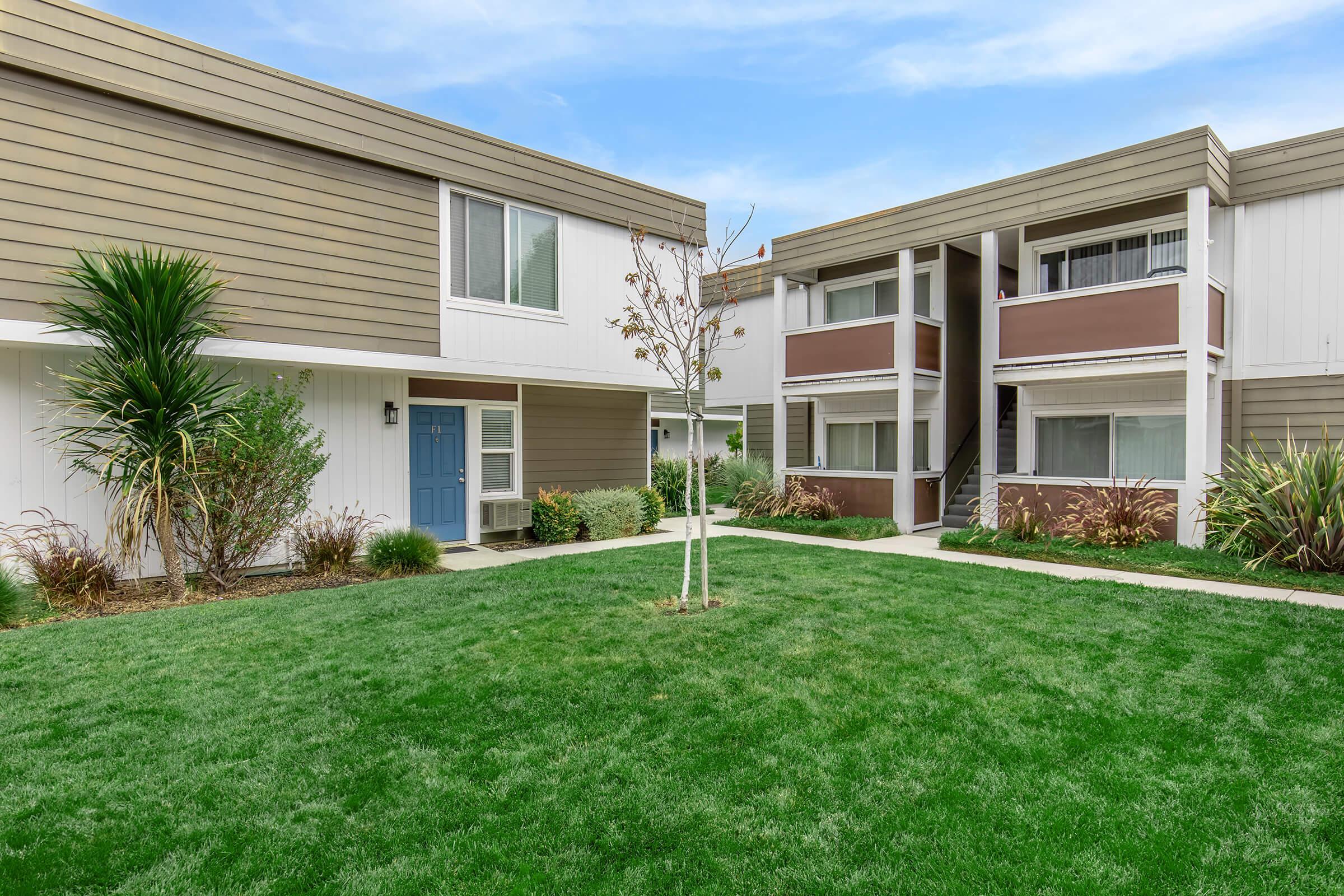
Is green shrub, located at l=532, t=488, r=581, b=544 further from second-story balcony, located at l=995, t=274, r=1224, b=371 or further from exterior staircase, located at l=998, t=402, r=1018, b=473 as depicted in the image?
exterior staircase, located at l=998, t=402, r=1018, b=473

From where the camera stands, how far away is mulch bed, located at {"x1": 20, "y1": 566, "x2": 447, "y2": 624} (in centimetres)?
656

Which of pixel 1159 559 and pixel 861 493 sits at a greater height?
pixel 861 493

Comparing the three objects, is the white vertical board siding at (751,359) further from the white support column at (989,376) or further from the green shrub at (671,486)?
the white support column at (989,376)

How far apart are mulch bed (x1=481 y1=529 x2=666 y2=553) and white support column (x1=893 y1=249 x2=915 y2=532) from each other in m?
4.67

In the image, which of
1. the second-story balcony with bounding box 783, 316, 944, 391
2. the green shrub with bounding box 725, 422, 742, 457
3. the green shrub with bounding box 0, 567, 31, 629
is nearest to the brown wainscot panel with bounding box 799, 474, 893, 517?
the second-story balcony with bounding box 783, 316, 944, 391

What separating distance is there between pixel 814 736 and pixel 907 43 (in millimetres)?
14076

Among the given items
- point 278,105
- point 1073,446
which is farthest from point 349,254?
point 1073,446

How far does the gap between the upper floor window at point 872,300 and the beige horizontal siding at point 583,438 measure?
4436 millimetres

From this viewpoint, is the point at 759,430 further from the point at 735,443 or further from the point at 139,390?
the point at 139,390

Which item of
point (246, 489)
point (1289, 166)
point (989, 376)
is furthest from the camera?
point (989, 376)

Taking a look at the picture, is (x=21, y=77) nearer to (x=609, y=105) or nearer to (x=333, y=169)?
(x=333, y=169)

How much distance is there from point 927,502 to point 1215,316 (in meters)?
5.02

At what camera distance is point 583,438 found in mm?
11984

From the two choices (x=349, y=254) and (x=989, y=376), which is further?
(x=989, y=376)
